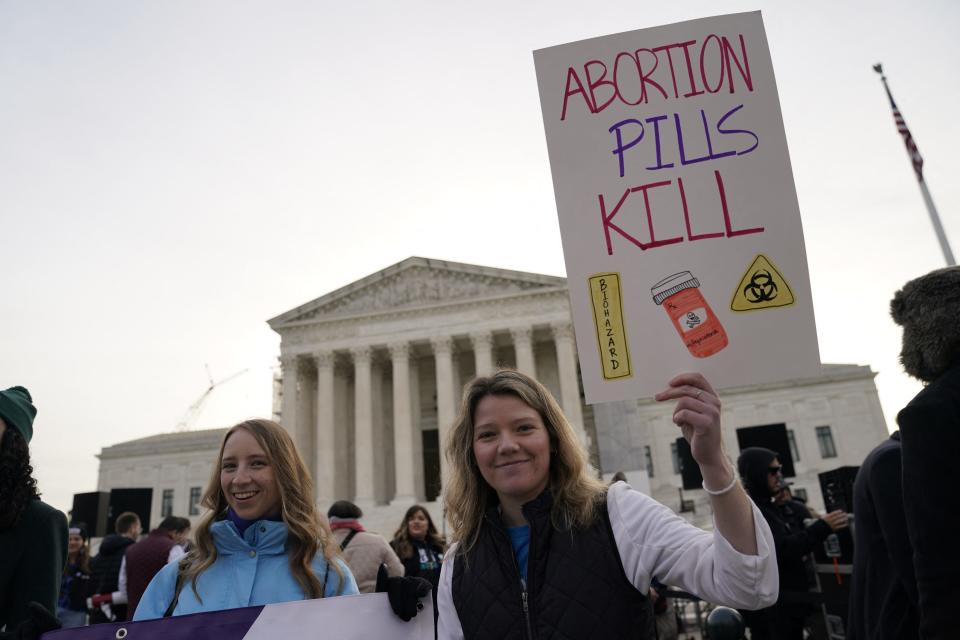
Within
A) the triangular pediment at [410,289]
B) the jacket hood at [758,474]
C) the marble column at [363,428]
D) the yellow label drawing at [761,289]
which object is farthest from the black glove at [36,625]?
the triangular pediment at [410,289]

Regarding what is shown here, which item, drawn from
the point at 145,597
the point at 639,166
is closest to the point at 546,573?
the point at 639,166

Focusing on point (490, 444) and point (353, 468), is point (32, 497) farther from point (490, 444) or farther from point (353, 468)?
point (353, 468)

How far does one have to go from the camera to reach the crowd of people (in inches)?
82.2

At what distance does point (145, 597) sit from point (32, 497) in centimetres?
80

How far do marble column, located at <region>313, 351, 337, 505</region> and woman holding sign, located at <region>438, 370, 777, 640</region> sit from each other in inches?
1322

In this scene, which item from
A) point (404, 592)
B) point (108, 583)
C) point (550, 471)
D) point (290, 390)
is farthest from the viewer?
point (290, 390)

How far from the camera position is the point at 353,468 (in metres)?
38.2

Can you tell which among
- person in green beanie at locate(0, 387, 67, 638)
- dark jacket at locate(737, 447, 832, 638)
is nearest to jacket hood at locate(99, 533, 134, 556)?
person in green beanie at locate(0, 387, 67, 638)

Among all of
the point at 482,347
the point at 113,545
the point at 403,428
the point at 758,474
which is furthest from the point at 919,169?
the point at 403,428

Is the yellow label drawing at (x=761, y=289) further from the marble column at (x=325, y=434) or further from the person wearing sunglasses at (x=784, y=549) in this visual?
the marble column at (x=325, y=434)

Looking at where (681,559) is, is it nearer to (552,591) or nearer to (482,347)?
(552,591)

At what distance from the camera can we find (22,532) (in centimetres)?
298

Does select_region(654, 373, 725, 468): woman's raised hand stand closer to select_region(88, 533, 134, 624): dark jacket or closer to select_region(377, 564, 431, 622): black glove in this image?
select_region(377, 564, 431, 622): black glove

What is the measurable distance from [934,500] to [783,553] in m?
3.71
